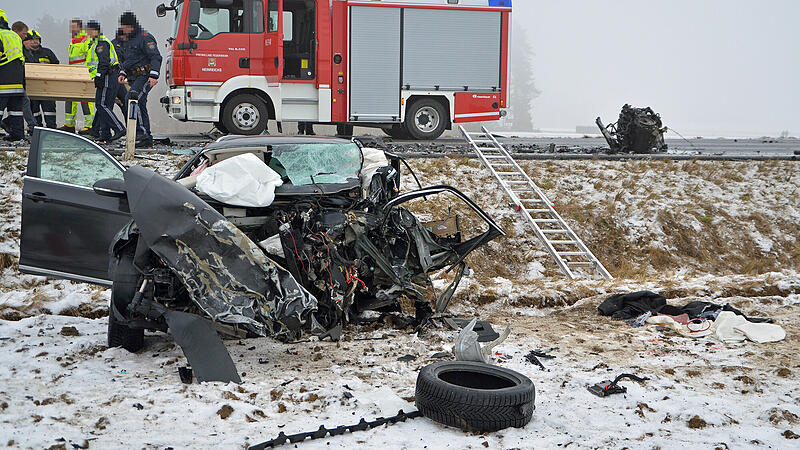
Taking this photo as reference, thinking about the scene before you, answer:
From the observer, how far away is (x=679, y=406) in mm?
3850

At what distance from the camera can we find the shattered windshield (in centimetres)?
529

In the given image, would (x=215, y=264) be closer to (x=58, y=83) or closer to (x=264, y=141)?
(x=264, y=141)

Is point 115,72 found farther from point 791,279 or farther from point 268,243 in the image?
point 791,279

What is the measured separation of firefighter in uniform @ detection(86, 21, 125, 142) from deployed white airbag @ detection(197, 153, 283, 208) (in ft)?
23.5

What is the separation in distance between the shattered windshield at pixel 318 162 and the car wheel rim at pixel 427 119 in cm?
767

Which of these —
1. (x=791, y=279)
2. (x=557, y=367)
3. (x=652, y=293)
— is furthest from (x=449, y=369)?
(x=791, y=279)

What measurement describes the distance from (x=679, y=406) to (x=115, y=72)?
32.9 ft

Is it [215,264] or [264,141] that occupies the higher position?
[264,141]

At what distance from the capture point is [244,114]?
11.9 m

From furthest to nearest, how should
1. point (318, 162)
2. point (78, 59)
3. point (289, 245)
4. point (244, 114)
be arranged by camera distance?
point (78, 59) < point (244, 114) < point (318, 162) < point (289, 245)

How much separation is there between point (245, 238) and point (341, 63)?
841cm

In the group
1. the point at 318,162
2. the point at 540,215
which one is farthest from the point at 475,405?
the point at 540,215

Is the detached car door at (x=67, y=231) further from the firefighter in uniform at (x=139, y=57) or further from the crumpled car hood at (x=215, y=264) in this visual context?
the firefighter in uniform at (x=139, y=57)

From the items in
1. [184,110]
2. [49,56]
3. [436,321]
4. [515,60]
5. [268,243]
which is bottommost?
[436,321]
